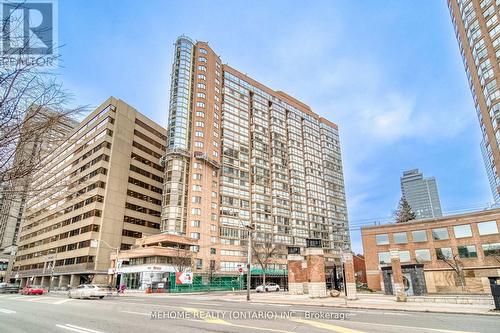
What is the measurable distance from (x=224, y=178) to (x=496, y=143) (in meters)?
54.8

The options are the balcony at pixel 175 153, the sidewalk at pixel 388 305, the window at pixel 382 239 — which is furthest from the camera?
the balcony at pixel 175 153

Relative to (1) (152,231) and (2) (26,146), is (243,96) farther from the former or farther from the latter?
(2) (26,146)

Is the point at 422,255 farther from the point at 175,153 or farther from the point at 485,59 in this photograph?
the point at 175,153

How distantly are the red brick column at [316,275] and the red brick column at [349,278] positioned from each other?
260cm

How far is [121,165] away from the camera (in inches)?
2724

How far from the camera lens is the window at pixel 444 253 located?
40.6 metres

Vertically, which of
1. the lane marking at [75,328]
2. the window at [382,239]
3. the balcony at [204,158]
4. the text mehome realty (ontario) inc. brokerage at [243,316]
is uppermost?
the balcony at [204,158]

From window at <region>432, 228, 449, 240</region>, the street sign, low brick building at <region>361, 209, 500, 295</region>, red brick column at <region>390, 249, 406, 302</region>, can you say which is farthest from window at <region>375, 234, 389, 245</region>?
the street sign

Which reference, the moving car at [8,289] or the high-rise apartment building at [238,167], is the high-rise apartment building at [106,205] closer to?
the high-rise apartment building at [238,167]

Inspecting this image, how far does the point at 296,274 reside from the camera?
33.5 metres

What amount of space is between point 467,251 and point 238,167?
52312mm

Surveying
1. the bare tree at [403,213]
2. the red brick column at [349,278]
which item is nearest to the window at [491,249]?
the red brick column at [349,278]

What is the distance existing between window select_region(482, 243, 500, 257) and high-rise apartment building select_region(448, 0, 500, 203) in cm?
1411

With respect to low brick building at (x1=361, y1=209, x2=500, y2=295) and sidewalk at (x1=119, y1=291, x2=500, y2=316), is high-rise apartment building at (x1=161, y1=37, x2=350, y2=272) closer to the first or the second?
low brick building at (x1=361, y1=209, x2=500, y2=295)
